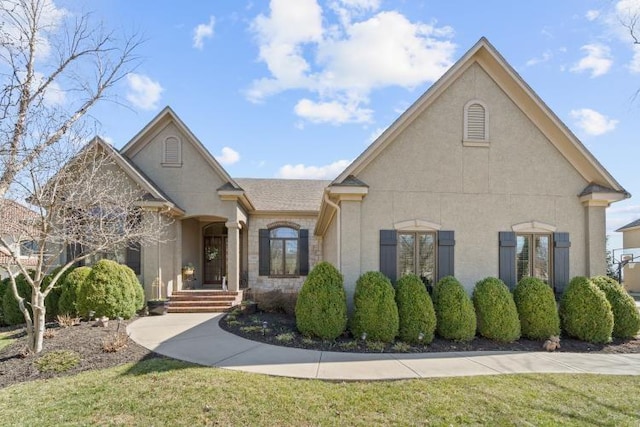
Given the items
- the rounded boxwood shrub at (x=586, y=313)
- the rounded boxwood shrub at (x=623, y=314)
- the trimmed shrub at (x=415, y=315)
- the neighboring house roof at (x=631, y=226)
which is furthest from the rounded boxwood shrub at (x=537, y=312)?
the neighboring house roof at (x=631, y=226)

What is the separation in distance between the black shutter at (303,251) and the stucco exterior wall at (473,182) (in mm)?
7823

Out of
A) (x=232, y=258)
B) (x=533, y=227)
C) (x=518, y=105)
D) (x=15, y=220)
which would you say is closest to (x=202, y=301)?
(x=232, y=258)

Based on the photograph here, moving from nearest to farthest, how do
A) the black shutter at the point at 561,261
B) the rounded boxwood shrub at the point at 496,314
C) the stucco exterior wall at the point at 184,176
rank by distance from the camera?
the rounded boxwood shrub at the point at 496,314 → the black shutter at the point at 561,261 → the stucco exterior wall at the point at 184,176

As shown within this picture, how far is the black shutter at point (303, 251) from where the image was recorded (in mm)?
16953

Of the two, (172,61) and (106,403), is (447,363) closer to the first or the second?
(106,403)

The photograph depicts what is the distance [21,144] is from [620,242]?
3557 centimetres

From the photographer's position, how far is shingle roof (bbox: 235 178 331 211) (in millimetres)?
17312

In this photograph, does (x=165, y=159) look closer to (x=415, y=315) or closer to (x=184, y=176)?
(x=184, y=176)

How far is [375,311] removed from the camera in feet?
26.9

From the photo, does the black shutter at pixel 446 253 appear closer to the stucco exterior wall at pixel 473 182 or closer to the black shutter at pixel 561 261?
the stucco exterior wall at pixel 473 182

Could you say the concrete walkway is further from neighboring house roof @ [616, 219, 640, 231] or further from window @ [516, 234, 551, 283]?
neighboring house roof @ [616, 219, 640, 231]

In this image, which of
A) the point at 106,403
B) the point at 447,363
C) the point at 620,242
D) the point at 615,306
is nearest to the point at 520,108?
the point at 615,306

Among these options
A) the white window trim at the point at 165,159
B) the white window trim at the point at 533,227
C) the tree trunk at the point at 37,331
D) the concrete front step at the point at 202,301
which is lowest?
the concrete front step at the point at 202,301

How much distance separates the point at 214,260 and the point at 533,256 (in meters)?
13.5
